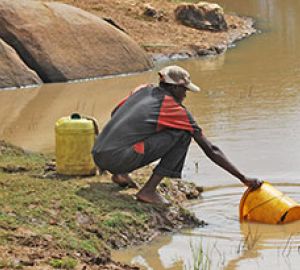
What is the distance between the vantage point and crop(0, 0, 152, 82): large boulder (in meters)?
15.0

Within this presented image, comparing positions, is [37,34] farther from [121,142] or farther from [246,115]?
[121,142]

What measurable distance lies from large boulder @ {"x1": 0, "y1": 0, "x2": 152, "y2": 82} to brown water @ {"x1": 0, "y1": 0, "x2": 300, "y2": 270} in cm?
38

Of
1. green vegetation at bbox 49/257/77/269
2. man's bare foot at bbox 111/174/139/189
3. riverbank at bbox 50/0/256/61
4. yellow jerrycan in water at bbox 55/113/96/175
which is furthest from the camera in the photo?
riverbank at bbox 50/0/256/61

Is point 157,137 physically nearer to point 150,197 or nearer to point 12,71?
point 150,197

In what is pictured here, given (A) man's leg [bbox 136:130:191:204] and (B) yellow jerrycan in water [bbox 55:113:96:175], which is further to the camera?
(B) yellow jerrycan in water [bbox 55:113:96:175]

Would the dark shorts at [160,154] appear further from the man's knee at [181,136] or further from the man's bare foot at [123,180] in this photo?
the man's bare foot at [123,180]

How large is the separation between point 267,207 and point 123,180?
108cm

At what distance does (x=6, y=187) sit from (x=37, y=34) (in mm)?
8552

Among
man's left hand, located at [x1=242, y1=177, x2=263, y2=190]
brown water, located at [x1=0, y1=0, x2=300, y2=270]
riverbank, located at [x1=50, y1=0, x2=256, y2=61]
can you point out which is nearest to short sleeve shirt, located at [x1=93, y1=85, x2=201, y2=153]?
man's left hand, located at [x1=242, y1=177, x2=263, y2=190]

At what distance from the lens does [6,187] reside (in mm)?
6934

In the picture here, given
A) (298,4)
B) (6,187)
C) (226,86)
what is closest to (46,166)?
(6,187)

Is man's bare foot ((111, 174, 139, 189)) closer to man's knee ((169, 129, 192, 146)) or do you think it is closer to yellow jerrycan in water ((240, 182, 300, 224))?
man's knee ((169, 129, 192, 146))

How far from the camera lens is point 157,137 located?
6922 millimetres

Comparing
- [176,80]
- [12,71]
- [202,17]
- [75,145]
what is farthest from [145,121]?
[202,17]
